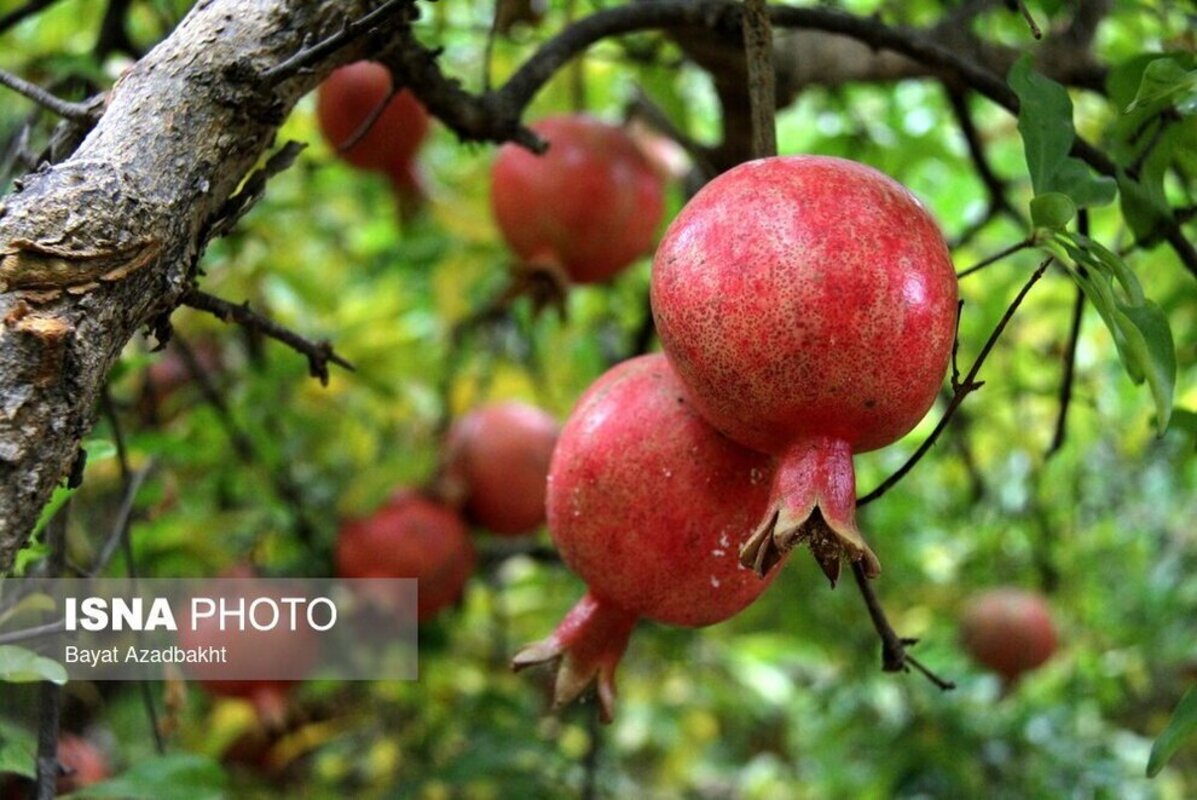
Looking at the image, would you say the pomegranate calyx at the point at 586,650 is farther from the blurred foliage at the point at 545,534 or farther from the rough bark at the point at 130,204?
the blurred foliage at the point at 545,534

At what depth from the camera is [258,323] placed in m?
0.86

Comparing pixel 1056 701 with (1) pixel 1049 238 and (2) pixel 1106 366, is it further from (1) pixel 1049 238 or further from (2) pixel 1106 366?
(1) pixel 1049 238

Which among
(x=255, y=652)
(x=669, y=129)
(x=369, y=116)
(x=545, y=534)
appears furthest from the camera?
(x=545, y=534)

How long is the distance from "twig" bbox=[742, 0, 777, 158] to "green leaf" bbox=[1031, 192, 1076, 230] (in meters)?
0.16

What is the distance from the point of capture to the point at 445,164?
2.66m

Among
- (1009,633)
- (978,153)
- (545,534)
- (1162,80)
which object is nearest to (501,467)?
(545,534)

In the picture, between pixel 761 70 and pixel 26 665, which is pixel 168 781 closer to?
pixel 26 665

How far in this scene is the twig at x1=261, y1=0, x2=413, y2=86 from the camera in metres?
0.73

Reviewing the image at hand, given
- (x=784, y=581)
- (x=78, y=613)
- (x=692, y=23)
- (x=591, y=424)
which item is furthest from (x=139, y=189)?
(x=784, y=581)

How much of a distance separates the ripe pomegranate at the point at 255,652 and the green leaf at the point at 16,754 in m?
0.52

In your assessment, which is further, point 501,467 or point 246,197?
point 501,467

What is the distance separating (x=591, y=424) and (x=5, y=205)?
37 centimetres

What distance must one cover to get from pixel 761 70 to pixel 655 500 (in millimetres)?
277

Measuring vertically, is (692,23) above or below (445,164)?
above
